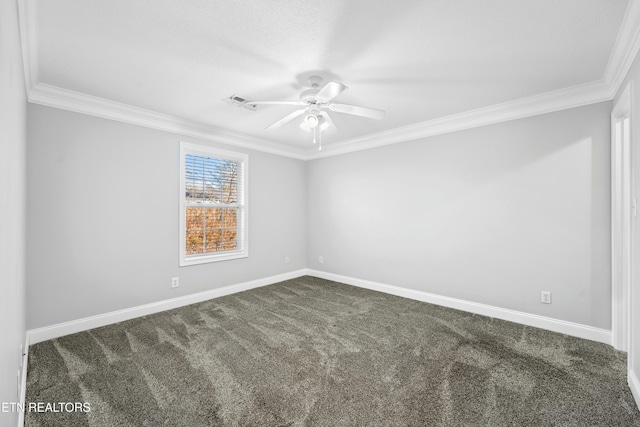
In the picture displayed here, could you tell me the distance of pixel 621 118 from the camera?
2.61 metres

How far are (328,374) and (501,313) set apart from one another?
2347mm

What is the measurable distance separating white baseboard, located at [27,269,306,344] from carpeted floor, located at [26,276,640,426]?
0.40 feet

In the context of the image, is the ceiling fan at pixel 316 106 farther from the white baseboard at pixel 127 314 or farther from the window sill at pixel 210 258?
the white baseboard at pixel 127 314

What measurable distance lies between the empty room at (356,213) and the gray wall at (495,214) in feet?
0.08

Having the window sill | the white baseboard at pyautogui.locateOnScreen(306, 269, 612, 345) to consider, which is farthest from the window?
the white baseboard at pyautogui.locateOnScreen(306, 269, 612, 345)

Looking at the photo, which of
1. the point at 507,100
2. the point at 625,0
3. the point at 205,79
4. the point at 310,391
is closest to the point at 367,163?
the point at 507,100

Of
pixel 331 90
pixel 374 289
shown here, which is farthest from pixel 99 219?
pixel 374 289

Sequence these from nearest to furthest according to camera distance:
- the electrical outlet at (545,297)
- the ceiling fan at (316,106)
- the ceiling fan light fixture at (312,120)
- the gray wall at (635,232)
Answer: the gray wall at (635,232) < the ceiling fan at (316,106) < the ceiling fan light fixture at (312,120) < the electrical outlet at (545,297)

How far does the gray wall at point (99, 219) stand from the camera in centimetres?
274

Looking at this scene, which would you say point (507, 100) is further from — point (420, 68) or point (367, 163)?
point (367, 163)

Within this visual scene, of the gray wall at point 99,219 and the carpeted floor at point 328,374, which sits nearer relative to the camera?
the carpeted floor at point 328,374

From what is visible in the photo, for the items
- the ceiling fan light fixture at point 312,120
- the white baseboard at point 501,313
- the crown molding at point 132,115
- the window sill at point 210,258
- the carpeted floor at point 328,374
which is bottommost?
the carpeted floor at point 328,374

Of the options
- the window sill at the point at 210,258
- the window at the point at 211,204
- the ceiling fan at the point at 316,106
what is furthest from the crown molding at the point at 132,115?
the window sill at the point at 210,258

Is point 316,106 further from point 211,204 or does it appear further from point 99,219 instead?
point 99,219
